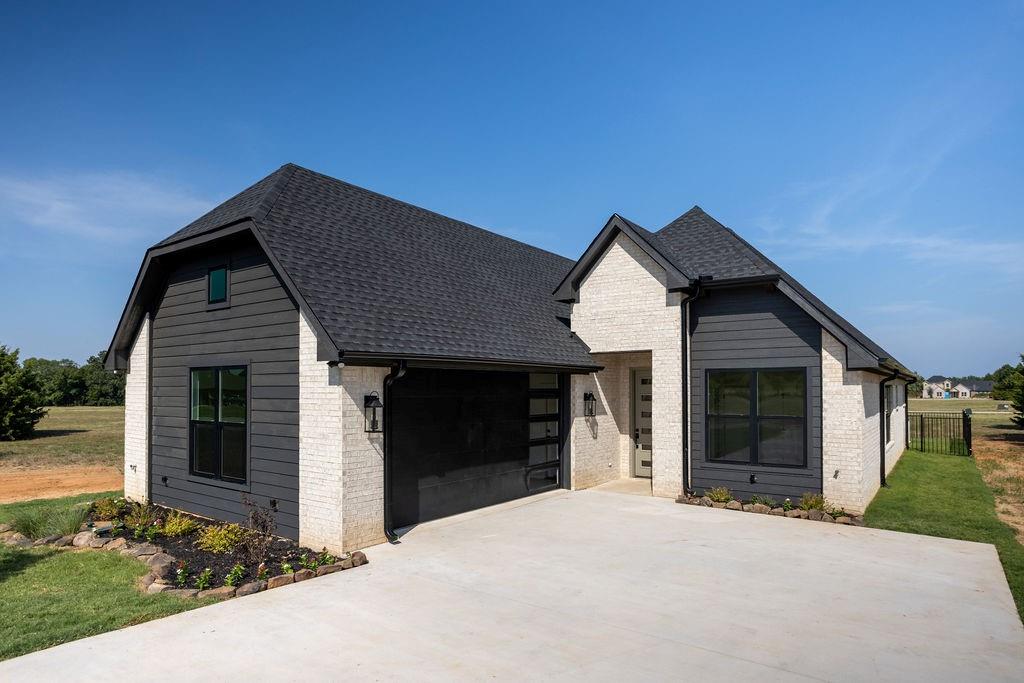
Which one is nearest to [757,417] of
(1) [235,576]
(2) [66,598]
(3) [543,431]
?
(3) [543,431]

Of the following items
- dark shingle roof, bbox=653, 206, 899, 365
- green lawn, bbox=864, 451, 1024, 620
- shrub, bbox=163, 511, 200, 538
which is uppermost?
dark shingle roof, bbox=653, 206, 899, 365

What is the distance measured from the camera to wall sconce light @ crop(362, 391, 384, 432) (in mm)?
8422

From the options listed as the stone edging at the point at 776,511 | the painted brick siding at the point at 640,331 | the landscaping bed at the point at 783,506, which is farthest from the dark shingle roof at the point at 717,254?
the stone edging at the point at 776,511

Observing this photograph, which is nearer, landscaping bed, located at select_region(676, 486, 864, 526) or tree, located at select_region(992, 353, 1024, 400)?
landscaping bed, located at select_region(676, 486, 864, 526)

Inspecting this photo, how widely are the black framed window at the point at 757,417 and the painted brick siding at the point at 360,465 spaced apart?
704cm

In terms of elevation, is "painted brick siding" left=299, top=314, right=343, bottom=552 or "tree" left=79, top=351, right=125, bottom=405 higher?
"painted brick siding" left=299, top=314, right=343, bottom=552

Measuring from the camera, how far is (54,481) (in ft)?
51.8

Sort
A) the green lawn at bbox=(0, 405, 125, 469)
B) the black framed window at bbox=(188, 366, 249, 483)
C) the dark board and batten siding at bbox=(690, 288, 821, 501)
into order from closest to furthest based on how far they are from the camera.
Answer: the black framed window at bbox=(188, 366, 249, 483) < the dark board and batten siding at bbox=(690, 288, 821, 501) < the green lawn at bbox=(0, 405, 125, 469)

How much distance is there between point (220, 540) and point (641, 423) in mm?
10068

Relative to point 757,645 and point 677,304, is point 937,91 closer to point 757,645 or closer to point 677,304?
→ point 677,304

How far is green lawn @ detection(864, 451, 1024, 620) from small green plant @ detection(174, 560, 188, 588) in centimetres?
945

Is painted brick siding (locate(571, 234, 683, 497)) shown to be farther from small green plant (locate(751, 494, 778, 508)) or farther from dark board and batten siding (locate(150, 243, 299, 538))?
dark board and batten siding (locate(150, 243, 299, 538))

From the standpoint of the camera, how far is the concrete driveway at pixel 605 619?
488cm

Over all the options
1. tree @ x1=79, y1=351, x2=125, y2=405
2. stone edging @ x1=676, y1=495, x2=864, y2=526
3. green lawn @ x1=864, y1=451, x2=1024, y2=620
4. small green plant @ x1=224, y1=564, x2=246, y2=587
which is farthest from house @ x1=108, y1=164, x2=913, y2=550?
tree @ x1=79, y1=351, x2=125, y2=405
